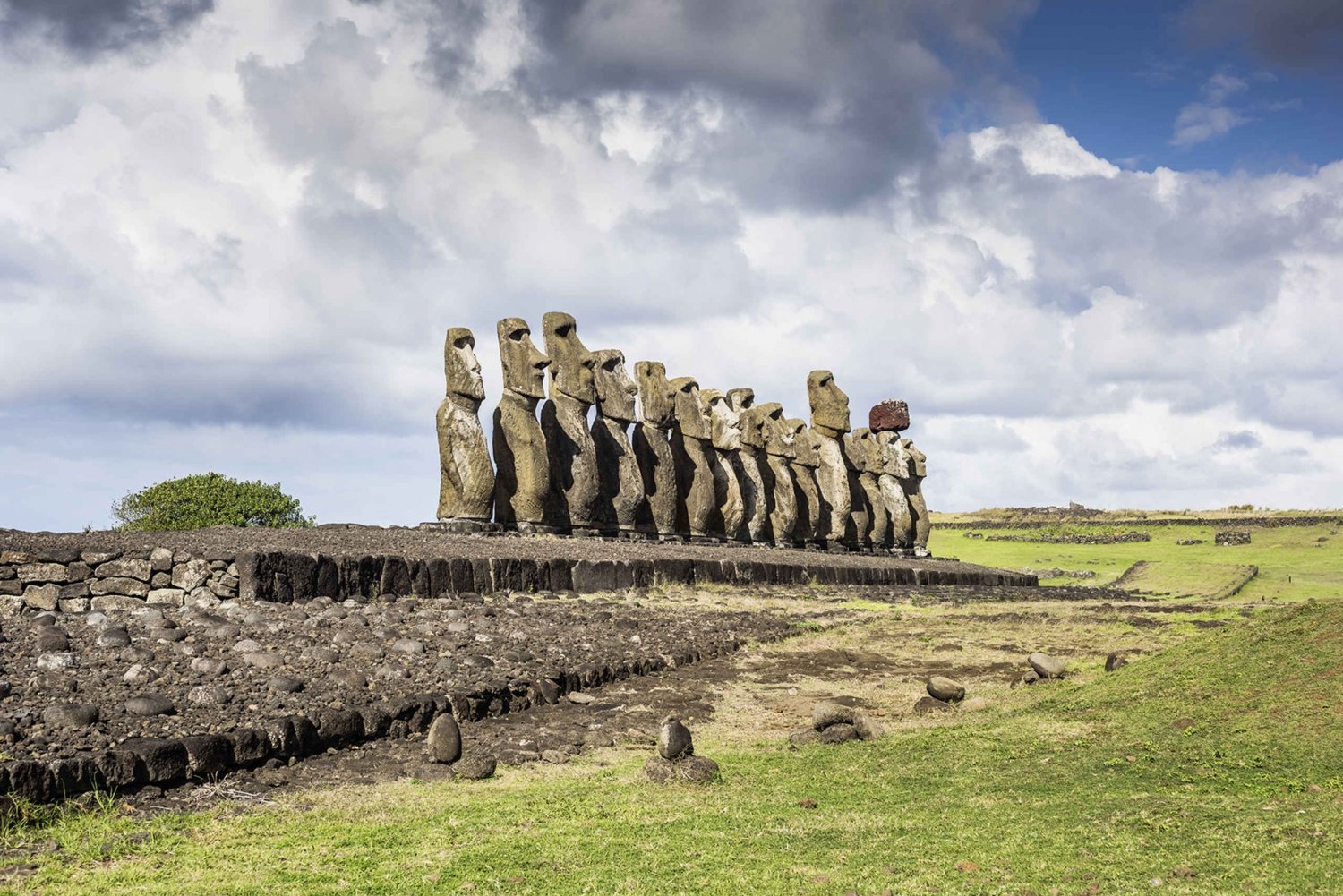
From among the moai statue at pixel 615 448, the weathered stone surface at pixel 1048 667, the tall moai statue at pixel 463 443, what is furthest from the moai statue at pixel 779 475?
the weathered stone surface at pixel 1048 667

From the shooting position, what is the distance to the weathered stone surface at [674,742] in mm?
6613

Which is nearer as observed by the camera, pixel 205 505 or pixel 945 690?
pixel 945 690

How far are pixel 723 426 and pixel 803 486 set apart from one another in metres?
4.53

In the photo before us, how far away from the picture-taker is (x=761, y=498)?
1046 inches

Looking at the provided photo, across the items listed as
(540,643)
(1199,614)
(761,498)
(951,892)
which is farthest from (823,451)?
(951,892)

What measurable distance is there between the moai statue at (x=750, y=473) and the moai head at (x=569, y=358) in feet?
21.5

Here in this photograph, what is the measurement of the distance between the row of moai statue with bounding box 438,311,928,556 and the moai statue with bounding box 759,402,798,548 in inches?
1.2

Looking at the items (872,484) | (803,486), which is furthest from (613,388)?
(872,484)

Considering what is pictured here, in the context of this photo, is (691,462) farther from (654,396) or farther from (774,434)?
(774,434)

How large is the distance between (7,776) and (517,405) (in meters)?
13.4

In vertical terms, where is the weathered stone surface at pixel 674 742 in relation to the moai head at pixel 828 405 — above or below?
below

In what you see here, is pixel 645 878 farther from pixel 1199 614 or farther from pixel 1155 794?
pixel 1199 614

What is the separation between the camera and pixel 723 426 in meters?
25.3

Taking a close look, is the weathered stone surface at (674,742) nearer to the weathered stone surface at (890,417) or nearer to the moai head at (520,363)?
the moai head at (520,363)
